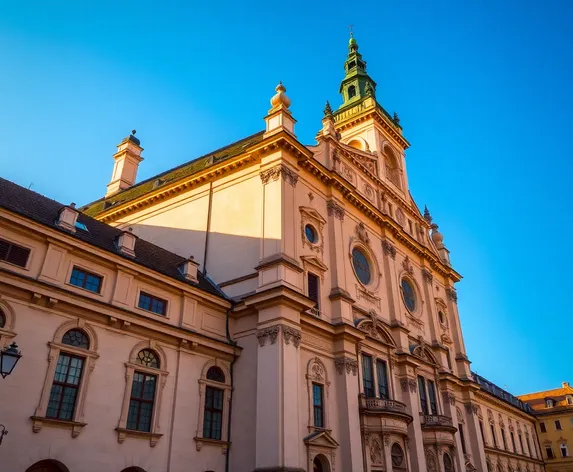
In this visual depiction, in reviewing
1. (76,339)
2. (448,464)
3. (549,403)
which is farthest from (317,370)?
(549,403)

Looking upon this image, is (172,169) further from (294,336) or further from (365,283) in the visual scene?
(294,336)

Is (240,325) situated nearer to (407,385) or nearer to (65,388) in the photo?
(65,388)

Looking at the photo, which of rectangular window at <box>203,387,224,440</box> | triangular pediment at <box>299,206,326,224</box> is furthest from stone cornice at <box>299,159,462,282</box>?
rectangular window at <box>203,387,224,440</box>

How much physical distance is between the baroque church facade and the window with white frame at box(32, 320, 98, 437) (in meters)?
0.05

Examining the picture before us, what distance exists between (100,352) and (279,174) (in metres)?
13.2

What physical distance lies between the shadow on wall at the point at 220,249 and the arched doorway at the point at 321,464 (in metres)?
9.50

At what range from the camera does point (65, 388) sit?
17922mm

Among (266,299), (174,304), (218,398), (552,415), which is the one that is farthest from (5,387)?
(552,415)

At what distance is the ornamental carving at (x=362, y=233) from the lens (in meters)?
33.4

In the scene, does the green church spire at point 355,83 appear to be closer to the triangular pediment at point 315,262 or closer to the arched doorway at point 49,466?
the triangular pediment at point 315,262

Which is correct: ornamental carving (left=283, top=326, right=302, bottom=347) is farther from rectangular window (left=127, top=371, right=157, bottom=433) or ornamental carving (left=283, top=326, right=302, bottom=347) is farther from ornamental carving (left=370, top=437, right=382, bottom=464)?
ornamental carving (left=370, top=437, right=382, bottom=464)

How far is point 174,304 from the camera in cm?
2300

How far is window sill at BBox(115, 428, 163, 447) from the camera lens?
18703 millimetres

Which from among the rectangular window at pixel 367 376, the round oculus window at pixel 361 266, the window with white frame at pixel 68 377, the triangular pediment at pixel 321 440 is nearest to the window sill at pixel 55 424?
the window with white frame at pixel 68 377
